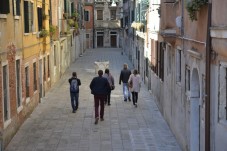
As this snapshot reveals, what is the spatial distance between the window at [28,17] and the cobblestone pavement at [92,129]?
327cm

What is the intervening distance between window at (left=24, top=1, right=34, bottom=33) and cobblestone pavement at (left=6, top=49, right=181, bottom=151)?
10.7 ft

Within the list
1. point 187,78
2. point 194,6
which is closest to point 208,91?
point 194,6

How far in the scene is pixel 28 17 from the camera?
1847 centimetres

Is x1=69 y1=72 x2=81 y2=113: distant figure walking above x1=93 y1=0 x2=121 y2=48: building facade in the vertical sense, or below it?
below

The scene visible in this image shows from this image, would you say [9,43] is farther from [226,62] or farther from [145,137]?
[226,62]

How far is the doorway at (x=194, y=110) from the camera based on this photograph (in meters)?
11.0

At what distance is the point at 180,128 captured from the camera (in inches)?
512

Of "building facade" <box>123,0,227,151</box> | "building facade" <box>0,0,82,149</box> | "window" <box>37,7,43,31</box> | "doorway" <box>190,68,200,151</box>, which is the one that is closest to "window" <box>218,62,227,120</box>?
"building facade" <box>123,0,227,151</box>

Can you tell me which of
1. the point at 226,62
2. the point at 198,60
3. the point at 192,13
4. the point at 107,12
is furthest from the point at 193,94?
the point at 107,12

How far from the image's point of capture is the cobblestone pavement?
13203 mm

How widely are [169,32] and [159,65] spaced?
4615 millimetres

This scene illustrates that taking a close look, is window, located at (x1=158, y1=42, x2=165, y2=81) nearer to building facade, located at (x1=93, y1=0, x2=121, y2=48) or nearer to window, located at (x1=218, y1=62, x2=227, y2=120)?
window, located at (x1=218, y1=62, x2=227, y2=120)

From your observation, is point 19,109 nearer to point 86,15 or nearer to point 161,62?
point 161,62

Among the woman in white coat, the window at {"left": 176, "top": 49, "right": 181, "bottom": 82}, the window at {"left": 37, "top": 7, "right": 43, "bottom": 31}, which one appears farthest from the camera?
the window at {"left": 37, "top": 7, "right": 43, "bottom": 31}
